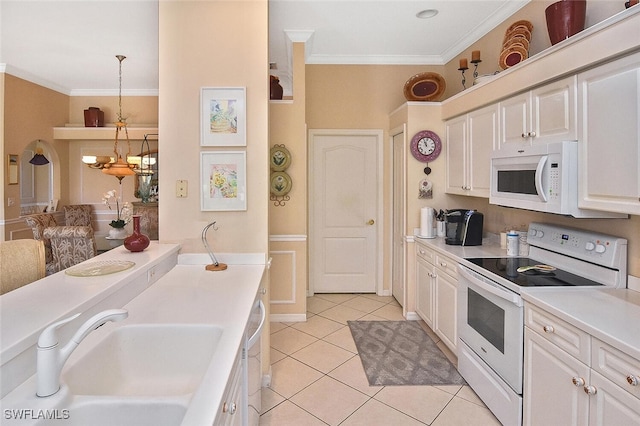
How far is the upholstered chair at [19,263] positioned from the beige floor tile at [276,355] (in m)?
1.76

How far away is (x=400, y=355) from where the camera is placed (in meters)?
3.10

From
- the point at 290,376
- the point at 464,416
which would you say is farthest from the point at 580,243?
the point at 290,376

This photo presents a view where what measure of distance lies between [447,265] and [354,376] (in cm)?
115

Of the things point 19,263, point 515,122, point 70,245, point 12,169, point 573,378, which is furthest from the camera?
point 12,169

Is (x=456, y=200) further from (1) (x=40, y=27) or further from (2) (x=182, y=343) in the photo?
(1) (x=40, y=27)

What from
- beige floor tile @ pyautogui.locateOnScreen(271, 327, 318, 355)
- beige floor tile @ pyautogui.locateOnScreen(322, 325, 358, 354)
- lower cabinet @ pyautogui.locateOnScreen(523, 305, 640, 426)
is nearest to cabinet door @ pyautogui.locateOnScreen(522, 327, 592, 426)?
lower cabinet @ pyautogui.locateOnScreen(523, 305, 640, 426)

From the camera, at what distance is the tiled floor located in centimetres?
228

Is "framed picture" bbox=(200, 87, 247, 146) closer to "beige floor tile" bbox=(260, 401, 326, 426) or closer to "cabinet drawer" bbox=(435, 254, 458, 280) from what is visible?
"beige floor tile" bbox=(260, 401, 326, 426)

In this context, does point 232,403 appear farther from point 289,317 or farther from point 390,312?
point 390,312

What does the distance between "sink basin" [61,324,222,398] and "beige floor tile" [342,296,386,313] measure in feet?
9.73

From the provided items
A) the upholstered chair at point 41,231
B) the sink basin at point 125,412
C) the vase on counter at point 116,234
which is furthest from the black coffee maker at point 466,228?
the upholstered chair at point 41,231

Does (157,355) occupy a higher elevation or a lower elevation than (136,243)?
lower

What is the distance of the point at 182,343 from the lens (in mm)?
1402

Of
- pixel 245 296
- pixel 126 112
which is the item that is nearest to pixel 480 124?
pixel 245 296
